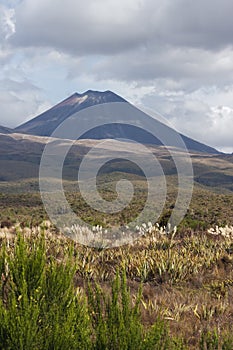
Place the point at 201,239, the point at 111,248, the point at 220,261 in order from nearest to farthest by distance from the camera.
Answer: the point at 220,261
the point at 111,248
the point at 201,239

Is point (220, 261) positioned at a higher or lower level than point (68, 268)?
lower

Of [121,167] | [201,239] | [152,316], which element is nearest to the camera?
[152,316]

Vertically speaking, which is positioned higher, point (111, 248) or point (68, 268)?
point (68, 268)

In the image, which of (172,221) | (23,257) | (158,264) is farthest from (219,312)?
(172,221)

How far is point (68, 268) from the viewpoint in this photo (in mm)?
5027

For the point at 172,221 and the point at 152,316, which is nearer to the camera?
the point at 152,316

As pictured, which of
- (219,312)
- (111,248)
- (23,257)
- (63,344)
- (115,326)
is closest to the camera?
(63,344)

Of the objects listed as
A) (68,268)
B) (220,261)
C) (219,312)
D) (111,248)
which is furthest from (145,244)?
(68,268)

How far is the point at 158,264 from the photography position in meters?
9.09

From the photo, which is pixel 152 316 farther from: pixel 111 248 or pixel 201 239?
pixel 201 239

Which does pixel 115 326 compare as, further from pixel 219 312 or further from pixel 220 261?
pixel 220 261

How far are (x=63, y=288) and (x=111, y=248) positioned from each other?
679cm

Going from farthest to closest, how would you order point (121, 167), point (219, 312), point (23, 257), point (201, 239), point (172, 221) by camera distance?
point (121, 167) → point (172, 221) → point (201, 239) → point (219, 312) → point (23, 257)

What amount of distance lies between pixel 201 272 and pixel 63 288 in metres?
4.96
